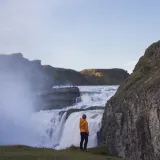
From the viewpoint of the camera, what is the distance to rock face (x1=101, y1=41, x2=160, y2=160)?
26.0 metres

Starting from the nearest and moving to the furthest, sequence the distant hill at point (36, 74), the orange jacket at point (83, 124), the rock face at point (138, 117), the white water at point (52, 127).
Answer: the orange jacket at point (83, 124) < the rock face at point (138, 117) < the white water at point (52, 127) < the distant hill at point (36, 74)

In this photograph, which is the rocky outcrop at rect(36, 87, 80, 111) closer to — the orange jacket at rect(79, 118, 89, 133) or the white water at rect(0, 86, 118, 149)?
the white water at rect(0, 86, 118, 149)

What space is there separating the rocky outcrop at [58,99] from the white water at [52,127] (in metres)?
2.20

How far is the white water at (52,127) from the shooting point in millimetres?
50062

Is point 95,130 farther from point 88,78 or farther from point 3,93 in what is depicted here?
point 88,78

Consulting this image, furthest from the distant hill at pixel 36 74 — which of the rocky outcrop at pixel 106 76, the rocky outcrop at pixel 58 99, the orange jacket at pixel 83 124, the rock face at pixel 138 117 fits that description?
the orange jacket at pixel 83 124

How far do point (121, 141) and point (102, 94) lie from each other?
62.2 meters

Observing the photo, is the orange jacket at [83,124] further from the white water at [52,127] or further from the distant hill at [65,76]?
the distant hill at [65,76]

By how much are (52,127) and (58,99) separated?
26.1 meters

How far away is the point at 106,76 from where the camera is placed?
537 ft

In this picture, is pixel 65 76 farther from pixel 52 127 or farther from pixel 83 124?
pixel 83 124

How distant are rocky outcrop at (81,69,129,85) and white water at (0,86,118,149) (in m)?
61.5

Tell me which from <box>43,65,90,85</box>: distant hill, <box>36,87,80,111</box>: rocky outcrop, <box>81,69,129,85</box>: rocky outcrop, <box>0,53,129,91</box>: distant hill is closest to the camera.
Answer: <box>36,87,80,111</box>: rocky outcrop

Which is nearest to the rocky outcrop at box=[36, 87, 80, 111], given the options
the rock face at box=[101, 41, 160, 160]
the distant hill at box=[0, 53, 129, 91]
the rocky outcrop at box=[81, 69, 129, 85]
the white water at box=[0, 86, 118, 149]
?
the white water at box=[0, 86, 118, 149]
